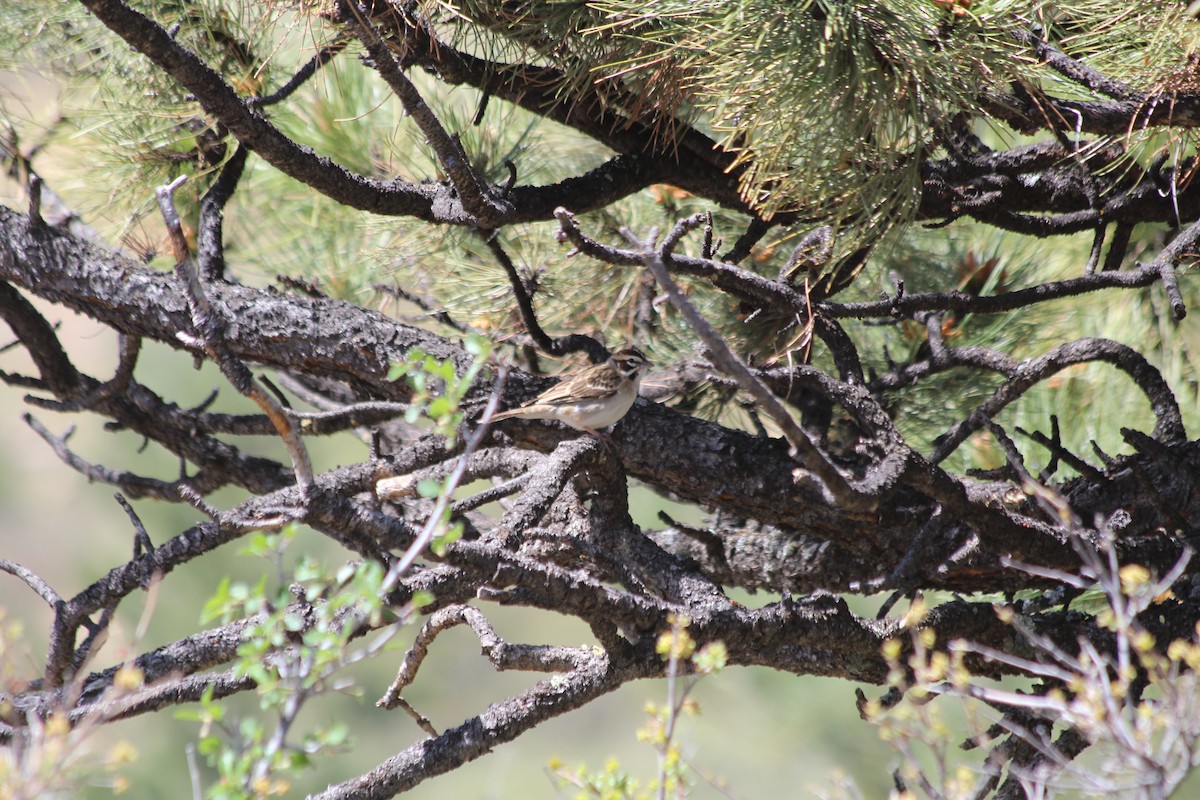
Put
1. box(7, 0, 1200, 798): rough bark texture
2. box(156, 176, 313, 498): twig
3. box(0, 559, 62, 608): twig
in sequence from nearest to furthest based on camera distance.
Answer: box(156, 176, 313, 498): twig < box(7, 0, 1200, 798): rough bark texture < box(0, 559, 62, 608): twig

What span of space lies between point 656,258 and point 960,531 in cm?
135

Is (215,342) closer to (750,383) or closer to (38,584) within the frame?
(750,383)

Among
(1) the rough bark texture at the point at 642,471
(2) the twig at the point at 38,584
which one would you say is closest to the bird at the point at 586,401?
(1) the rough bark texture at the point at 642,471

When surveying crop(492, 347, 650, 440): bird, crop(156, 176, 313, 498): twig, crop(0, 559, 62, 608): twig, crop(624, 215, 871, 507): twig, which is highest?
crop(492, 347, 650, 440): bird

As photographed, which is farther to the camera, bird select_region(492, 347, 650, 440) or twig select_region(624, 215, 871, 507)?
bird select_region(492, 347, 650, 440)

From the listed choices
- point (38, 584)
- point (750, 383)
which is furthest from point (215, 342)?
point (38, 584)

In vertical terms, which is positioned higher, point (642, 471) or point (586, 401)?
point (586, 401)

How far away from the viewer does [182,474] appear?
3.05m

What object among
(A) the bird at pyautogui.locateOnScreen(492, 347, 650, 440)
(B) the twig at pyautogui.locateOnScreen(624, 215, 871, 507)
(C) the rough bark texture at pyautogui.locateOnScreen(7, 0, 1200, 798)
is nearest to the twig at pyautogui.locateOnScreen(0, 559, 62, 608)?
(C) the rough bark texture at pyautogui.locateOnScreen(7, 0, 1200, 798)

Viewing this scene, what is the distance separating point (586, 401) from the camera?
260cm

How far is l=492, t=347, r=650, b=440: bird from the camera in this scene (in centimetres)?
259

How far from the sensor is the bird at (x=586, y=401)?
102 inches

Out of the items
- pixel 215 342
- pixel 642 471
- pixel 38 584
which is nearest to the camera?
pixel 215 342

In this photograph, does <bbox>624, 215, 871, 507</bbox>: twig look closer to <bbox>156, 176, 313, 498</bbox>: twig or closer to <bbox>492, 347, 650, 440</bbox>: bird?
<bbox>156, 176, 313, 498</bbox>: twig
